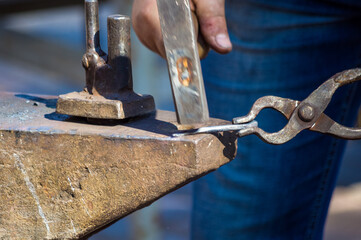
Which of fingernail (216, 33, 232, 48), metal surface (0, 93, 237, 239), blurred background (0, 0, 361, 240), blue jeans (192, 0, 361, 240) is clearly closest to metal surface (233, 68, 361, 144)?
metal surface (0, 93, 237, 239)

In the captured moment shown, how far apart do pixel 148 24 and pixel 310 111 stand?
42cm

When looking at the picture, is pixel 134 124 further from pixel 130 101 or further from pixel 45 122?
pixel 45 122

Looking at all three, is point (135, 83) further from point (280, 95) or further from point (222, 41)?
point (222, 41)

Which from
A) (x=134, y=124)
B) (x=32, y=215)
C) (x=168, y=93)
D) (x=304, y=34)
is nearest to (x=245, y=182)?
(x=304, y=34)

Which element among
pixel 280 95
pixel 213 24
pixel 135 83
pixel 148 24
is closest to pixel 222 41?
pixel 213 24

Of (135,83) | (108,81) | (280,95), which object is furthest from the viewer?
(135,83)

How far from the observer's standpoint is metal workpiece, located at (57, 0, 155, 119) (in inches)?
39.4

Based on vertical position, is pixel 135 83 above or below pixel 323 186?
above

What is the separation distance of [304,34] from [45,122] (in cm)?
76

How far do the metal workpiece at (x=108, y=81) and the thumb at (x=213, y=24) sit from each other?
0.57 ft

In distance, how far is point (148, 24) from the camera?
113cm

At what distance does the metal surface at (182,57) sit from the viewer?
877mm

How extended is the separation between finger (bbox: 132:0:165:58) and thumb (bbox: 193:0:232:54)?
0.31ft

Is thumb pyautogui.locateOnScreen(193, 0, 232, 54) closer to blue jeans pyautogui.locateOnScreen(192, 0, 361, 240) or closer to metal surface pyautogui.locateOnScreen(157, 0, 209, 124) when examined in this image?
metal surface pyautogui.locateOnScreen(157, 0, 209, 124)
